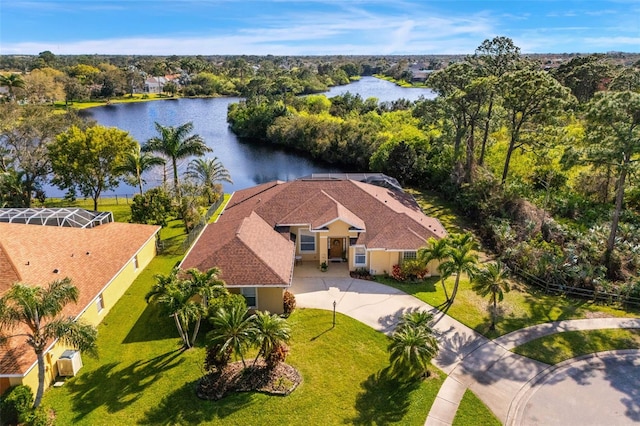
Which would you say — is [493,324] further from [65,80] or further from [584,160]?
[65,80]

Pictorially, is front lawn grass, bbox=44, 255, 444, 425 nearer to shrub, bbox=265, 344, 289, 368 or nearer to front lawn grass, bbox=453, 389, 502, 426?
shrub, bbox=265, 344, 289, 368

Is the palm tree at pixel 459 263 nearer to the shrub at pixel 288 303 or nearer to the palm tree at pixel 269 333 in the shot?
the shrub at pixel 288 303

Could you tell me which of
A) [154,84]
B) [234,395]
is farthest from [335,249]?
[154,84]

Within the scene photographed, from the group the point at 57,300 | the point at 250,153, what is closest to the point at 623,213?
the point at 57,300

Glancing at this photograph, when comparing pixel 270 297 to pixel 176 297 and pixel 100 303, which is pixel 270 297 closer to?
pixel 176 297

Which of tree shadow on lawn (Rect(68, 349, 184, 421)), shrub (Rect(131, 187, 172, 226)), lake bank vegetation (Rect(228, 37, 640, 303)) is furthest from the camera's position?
shrub (Rect(131, 187, 172, 226))

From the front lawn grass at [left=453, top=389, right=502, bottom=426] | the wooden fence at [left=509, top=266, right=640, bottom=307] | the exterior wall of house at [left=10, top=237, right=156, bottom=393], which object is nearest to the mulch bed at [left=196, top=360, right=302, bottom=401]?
the exterior wall of house at [left=10, top=237, right=156, bottom=393]

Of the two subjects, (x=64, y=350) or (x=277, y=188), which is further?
(x=277, y=188)
